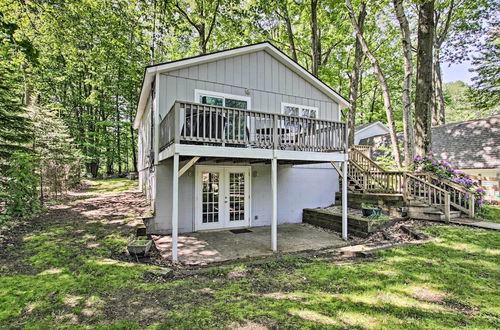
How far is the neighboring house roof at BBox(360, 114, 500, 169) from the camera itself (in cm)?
1522

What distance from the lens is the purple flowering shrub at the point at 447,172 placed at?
8.80 metres

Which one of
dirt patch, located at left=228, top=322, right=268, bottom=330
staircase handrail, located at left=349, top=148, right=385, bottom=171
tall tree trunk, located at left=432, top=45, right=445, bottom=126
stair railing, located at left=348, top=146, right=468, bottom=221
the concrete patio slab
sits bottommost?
the concrete patio slab

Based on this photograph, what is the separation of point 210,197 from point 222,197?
412 mm

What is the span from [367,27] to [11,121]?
2073 cm

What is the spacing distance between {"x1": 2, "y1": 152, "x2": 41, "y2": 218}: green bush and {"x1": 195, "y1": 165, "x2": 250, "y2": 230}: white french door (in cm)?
551

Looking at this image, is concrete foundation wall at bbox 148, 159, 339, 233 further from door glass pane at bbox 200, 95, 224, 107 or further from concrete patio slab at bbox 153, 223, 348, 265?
door glass pane at bbox 200, 95, 224, 107

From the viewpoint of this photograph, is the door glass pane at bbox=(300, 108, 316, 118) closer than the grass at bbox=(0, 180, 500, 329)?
No

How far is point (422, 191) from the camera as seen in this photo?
29.6 ft

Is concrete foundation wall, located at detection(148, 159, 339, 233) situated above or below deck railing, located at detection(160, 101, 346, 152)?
below

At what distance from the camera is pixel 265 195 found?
9062 mm

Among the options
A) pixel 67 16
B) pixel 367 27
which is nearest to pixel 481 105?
pixel 367 27

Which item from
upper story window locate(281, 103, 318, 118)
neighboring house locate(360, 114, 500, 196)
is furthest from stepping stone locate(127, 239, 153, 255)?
neighboring house locate(360, 114, 500, 196)

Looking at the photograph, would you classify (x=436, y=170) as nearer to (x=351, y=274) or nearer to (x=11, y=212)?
(x=351, y=274)

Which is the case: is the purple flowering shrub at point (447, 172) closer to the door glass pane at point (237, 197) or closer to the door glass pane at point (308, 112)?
the door glass pane at point (308, 112)
